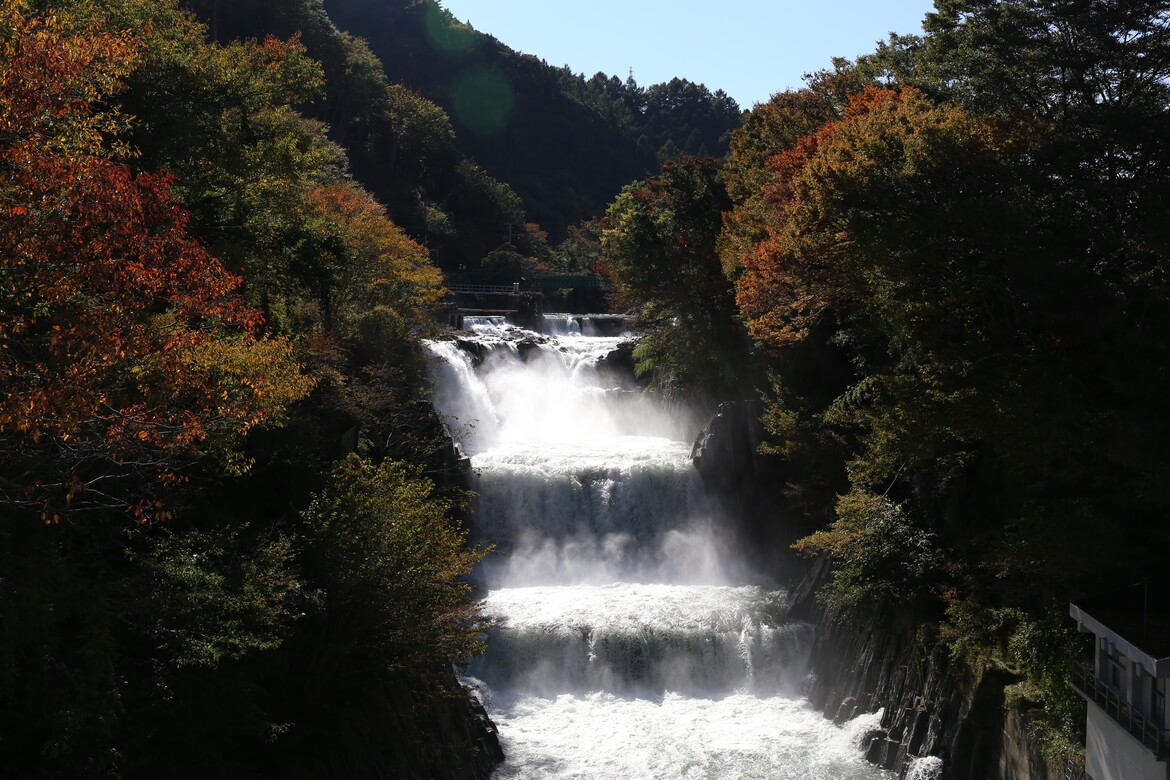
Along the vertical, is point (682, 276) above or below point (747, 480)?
above

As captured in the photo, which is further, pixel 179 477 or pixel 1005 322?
pixel 1005 322

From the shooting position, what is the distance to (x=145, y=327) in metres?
10.6

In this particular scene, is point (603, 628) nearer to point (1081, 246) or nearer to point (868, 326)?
point (868, 326)

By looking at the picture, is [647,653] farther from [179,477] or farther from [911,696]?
[179,477]

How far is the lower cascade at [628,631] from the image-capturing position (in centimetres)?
1958

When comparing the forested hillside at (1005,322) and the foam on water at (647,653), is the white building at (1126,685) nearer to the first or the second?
the forested hillside at (1005,322)

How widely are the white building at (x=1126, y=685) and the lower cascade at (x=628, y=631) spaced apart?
239 inches

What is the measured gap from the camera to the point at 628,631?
23391mm

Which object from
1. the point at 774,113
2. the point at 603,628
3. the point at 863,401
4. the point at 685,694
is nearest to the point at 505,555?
the point at 603,628

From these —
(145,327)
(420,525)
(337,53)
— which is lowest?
(420,525)

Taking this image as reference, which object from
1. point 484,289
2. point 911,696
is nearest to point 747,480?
point 911,696

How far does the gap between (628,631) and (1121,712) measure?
12590 millimetres

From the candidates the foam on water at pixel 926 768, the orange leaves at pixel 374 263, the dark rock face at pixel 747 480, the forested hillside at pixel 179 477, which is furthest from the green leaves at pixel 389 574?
the orange leaves at pixel 374 263

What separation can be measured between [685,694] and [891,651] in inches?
199
